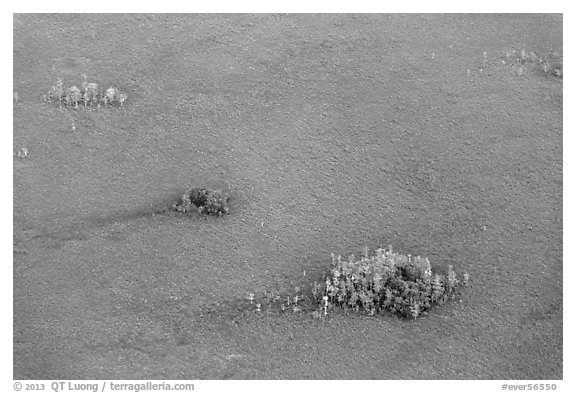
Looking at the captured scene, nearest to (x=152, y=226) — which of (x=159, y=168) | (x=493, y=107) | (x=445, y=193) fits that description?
(x=159, y=168)

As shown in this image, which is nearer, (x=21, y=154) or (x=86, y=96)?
(x=21, y=154)

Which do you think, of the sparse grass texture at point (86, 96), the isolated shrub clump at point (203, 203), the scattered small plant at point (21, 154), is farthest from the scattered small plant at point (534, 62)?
the scattered small plant at point (21, 154)

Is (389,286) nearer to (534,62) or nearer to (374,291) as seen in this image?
(374,291)

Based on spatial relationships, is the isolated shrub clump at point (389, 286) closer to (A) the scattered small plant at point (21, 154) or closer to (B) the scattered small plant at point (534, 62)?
(A) the scattered small plant at point (21, 154)

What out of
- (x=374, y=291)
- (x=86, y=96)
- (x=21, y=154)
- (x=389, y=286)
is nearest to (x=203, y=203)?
(x=374, y=291)

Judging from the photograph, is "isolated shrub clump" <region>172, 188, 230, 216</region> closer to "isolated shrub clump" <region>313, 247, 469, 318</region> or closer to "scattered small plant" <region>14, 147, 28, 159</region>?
"isolated shrub clump" <region>313, 247, 469, 318</region>

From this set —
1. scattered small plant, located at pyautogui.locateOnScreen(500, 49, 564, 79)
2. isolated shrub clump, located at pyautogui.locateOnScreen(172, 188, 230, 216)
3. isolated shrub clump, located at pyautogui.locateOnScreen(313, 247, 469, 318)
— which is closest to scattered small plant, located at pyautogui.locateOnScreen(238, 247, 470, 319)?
isolated shrub clump, located at pyautogui.locateOnScreen(313, 247, 469, 318)

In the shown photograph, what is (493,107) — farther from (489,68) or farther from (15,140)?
(15,140)
